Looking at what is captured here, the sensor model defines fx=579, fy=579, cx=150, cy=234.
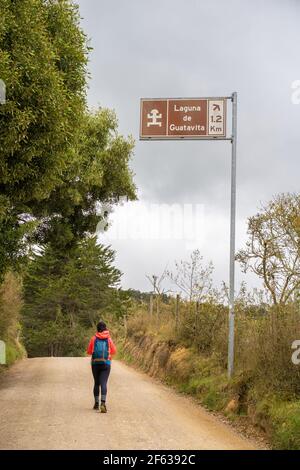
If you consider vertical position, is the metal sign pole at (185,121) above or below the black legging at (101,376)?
above

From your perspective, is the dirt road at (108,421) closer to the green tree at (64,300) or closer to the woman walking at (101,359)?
the woman walking at (101,359)

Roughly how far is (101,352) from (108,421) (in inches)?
72.4

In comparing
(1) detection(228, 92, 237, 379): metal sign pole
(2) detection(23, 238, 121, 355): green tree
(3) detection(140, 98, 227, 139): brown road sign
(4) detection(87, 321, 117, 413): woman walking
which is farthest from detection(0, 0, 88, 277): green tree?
(2) detection(23, 238, 121, 355): green tree

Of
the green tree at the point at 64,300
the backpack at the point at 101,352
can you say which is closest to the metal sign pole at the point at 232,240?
the backpack at the point at 101,352

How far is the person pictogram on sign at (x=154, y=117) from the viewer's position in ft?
45.1

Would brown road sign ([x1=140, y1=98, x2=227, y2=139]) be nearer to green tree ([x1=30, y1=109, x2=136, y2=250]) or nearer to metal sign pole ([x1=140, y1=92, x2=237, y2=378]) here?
metal sign pole ([x1=140, y1=92, x2=237, y2=378])

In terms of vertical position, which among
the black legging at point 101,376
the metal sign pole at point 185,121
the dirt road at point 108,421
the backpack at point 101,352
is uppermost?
the metal sign pole at point 185,121

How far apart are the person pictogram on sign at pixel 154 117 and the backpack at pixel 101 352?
17.0 ft

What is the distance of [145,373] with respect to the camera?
22297mm

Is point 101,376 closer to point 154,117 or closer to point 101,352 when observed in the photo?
point 101,352

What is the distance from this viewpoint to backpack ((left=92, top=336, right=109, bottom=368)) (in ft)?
39.7

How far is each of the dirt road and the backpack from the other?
1003 mm
